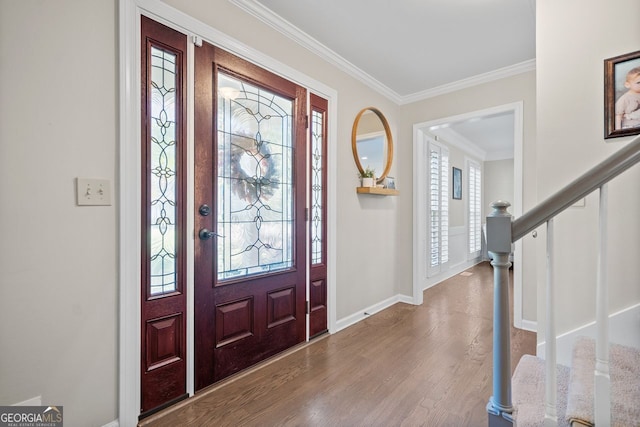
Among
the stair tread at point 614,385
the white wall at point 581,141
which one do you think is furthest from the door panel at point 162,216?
the white wall at point 581,141

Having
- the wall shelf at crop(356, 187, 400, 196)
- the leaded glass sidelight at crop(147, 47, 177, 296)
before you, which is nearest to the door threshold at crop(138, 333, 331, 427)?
the leaded glass sidelight at crop(147, 47, 177, 296)

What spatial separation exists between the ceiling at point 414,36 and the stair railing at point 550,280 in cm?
170

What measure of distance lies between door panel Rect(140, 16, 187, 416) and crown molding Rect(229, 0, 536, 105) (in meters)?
0.65

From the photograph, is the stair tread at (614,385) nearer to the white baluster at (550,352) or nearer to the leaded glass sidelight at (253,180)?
the white baluster at (550,352)

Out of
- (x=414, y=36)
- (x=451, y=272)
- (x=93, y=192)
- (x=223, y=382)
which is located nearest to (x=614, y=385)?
(x=223, y=382)

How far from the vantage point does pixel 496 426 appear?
108cm

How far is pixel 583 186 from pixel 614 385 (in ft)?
2.51

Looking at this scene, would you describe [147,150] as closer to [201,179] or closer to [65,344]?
[201,179]

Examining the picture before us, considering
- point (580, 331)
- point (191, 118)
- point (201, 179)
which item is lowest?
point (580, 331)

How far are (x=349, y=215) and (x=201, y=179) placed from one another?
153cm

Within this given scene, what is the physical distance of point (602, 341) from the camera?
879 mm

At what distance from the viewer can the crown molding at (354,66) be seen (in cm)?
208

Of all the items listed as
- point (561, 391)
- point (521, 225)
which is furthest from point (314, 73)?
point (561, 391)

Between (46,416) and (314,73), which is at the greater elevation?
(314,73)
